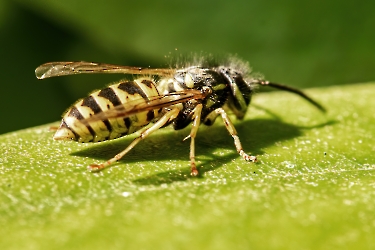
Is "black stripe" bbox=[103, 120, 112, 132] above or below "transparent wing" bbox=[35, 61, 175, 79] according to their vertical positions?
below

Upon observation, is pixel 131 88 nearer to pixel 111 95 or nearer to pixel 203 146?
pixel 111 95

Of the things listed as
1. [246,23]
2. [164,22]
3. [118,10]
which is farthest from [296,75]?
[118,10]

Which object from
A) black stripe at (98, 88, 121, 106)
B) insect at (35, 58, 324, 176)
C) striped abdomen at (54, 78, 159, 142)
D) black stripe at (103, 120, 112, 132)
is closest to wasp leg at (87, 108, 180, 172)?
insect at (35, 58, 324, 176)

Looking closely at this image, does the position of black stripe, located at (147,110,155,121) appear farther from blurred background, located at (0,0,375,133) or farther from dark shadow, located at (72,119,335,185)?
blurred background, located at (0,0,375,133)

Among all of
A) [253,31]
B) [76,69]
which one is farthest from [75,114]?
[253,31]

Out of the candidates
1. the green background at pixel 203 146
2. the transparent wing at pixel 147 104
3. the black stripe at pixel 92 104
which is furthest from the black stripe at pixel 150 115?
the black stripe at pixel 92 104

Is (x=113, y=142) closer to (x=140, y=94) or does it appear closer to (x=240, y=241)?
(x=140, y=94)
